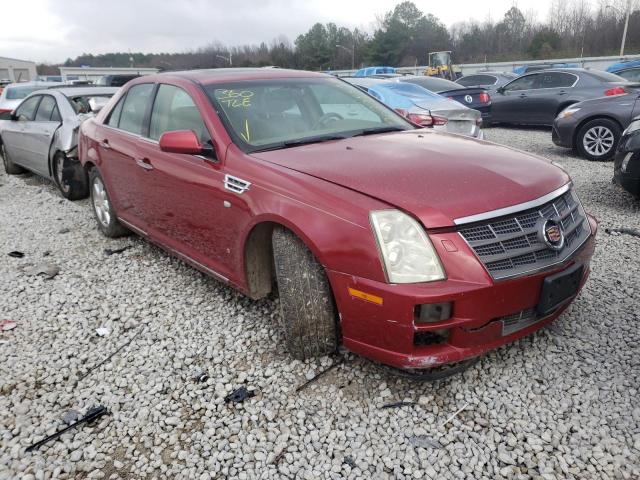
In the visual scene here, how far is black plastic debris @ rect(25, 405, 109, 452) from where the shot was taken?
2.36 meters

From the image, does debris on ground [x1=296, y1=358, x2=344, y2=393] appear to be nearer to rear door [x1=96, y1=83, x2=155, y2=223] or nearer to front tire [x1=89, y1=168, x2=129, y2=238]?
rear door [x1=96, y1=83, x2=155, y2=223]

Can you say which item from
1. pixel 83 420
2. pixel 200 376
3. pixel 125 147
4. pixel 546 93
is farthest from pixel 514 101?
pixel 83 420

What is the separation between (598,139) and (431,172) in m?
6.72

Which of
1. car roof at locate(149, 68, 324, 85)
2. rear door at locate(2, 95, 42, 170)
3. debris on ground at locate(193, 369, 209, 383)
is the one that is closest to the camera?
debris on ground at locate(193, 369, 209, 383)

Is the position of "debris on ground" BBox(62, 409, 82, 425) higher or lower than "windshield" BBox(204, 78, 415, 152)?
lower

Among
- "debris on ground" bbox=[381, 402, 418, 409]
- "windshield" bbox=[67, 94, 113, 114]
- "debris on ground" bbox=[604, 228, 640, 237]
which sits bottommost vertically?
"debris on ground" bbox=[381, 402, 418, 409]

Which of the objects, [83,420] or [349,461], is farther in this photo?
[83,420]

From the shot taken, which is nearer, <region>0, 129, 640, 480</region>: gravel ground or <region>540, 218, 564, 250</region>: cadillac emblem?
<region>0, 129, 640, 480</region>: gravel ground

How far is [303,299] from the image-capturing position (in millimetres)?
2643

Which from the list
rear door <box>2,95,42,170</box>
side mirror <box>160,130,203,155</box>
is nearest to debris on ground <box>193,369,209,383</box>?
side mirror <box>160,130,203,155</box>

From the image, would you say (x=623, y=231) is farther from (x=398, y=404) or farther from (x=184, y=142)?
(x=184, y=142)

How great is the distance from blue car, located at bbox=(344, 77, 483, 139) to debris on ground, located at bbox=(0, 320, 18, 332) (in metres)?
4.34

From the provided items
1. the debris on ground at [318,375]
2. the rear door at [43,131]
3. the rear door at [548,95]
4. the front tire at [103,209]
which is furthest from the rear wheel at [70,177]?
the rear door at [548,95]

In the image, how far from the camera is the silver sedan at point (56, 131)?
6.56 m
